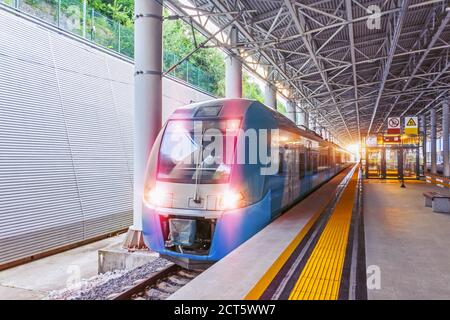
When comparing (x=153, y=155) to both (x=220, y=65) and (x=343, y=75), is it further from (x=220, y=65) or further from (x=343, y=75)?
(x=220, y=65)

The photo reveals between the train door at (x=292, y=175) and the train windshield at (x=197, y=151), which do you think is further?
the train door at (x=292, y=175)

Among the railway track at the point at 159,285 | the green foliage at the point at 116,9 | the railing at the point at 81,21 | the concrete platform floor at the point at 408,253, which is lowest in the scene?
the railway track at the point at 159,285

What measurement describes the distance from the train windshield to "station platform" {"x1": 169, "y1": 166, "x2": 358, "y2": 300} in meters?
1.19

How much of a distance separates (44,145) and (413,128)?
53.3 feet

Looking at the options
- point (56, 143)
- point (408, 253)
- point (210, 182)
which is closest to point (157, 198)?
point (210, 182)

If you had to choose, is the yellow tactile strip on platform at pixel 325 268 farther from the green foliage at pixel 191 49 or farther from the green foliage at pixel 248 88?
the green foliage at pixel 248 88

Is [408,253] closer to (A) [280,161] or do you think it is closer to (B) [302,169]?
(A) [280,161]

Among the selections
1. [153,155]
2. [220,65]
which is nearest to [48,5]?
[153,155]

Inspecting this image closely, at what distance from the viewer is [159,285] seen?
5027mm

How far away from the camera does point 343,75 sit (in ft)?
63.6

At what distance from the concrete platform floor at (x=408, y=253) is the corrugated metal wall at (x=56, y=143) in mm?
7132

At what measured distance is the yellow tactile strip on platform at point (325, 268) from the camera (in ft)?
9.98

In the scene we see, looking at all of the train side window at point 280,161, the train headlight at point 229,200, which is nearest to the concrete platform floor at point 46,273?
the train headlight at point 229,200

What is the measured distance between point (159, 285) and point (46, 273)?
126 inches
